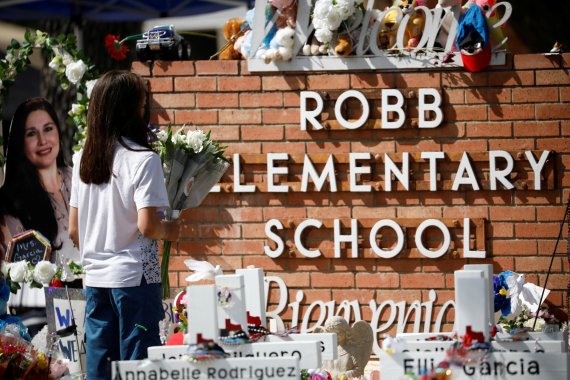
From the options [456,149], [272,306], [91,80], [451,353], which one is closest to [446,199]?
[456,149]

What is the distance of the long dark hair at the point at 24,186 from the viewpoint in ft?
23.2

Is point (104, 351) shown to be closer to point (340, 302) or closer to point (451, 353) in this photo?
point (451, 353)

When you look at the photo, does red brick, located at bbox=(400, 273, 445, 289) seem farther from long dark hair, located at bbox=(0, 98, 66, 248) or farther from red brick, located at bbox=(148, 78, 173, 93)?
long dark hair, located at bbox=(0, 98, 66, 248)

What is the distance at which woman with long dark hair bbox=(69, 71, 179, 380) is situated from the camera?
4.18 meters

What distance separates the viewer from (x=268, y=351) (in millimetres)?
3750

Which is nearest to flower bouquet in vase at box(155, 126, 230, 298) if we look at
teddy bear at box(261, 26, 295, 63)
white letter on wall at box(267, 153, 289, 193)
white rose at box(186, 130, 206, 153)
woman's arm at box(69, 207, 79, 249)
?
white rose at box(186, 130, 206, 153)

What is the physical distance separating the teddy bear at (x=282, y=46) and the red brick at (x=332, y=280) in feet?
4.26

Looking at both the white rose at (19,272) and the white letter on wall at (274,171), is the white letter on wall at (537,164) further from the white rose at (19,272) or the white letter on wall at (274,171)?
the white rose at (19,272)

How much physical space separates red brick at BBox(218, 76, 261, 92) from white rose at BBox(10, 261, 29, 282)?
1578mm

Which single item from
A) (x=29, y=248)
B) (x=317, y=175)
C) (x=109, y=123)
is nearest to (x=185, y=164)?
(x=109, y=123)

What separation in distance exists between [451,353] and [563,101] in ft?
10.4

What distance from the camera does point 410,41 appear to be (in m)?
6.24

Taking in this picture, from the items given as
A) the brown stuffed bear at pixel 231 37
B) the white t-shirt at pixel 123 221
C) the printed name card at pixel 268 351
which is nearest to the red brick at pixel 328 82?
the brown stuffed bear at pixel 231 37

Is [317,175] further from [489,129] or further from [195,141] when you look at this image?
[195,141]
